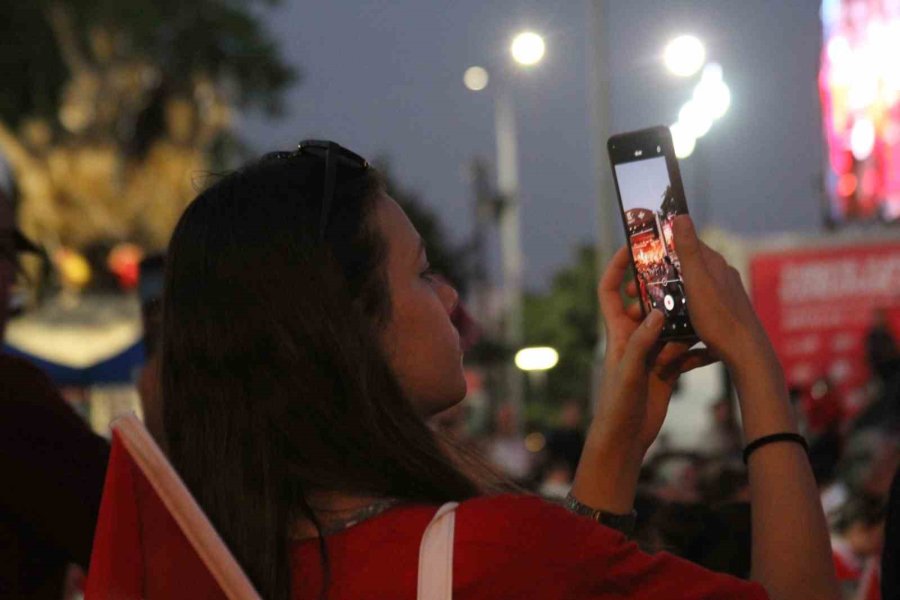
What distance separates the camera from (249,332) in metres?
1.95

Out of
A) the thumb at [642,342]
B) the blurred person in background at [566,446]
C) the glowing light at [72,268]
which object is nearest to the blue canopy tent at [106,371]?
the blurred person in background at [566,446]

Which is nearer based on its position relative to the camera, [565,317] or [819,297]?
[819,297]

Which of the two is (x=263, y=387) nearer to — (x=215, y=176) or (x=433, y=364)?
(x=433, y=364)

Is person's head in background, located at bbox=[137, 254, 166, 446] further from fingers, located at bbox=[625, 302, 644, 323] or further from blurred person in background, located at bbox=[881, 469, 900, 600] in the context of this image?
blurred person in background, located at bbox=[881, 469, 900, 600]

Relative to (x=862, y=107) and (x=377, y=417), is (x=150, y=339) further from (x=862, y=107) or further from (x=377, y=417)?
(x=862, y=107)

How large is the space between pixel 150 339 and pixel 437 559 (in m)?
2.26

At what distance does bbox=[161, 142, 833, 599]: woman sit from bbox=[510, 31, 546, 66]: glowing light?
12513 mm

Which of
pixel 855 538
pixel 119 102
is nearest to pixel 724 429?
pixel 855 538

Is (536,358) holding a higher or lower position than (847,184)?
higher

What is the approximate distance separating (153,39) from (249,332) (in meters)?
35.8

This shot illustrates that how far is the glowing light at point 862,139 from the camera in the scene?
25797 millimetres

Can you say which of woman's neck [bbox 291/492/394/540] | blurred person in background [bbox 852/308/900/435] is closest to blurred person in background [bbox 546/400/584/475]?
blurred person in background [bbox 852/308/900/435]

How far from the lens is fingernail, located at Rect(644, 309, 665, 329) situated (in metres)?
2.09

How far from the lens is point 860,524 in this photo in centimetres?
568
